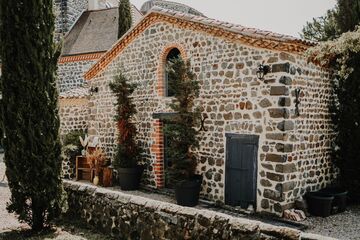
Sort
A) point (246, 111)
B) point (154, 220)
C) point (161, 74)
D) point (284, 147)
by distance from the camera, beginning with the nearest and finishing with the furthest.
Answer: point (154, 220)
point (284, 147)
point (246, 111)
point (161, 74)

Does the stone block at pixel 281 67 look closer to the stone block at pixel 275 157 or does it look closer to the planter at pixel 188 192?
the stone block at pixel 275 157

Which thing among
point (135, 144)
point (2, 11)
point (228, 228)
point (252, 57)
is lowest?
point (228, 228)

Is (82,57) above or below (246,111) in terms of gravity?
above

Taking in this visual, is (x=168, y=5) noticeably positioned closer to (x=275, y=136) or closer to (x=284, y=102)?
(x=284, y=102)

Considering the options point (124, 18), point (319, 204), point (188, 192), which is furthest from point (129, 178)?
point (124, 18)

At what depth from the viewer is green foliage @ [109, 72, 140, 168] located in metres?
12.2

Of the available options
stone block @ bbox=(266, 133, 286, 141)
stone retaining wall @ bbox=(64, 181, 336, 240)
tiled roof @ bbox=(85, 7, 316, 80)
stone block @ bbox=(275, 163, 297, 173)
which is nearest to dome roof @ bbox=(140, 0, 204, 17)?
tiled roof @ bbox=(85, 7, 316, 80)

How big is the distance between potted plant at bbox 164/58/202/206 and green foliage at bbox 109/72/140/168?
2176 millimetres

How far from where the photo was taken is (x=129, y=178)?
39.4 feet

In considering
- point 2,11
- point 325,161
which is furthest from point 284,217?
point 2,11

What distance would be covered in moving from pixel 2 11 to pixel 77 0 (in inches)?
A: 841

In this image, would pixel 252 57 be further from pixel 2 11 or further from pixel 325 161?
pixel 2 11

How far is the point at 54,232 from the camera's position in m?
7.90

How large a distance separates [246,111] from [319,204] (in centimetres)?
300
